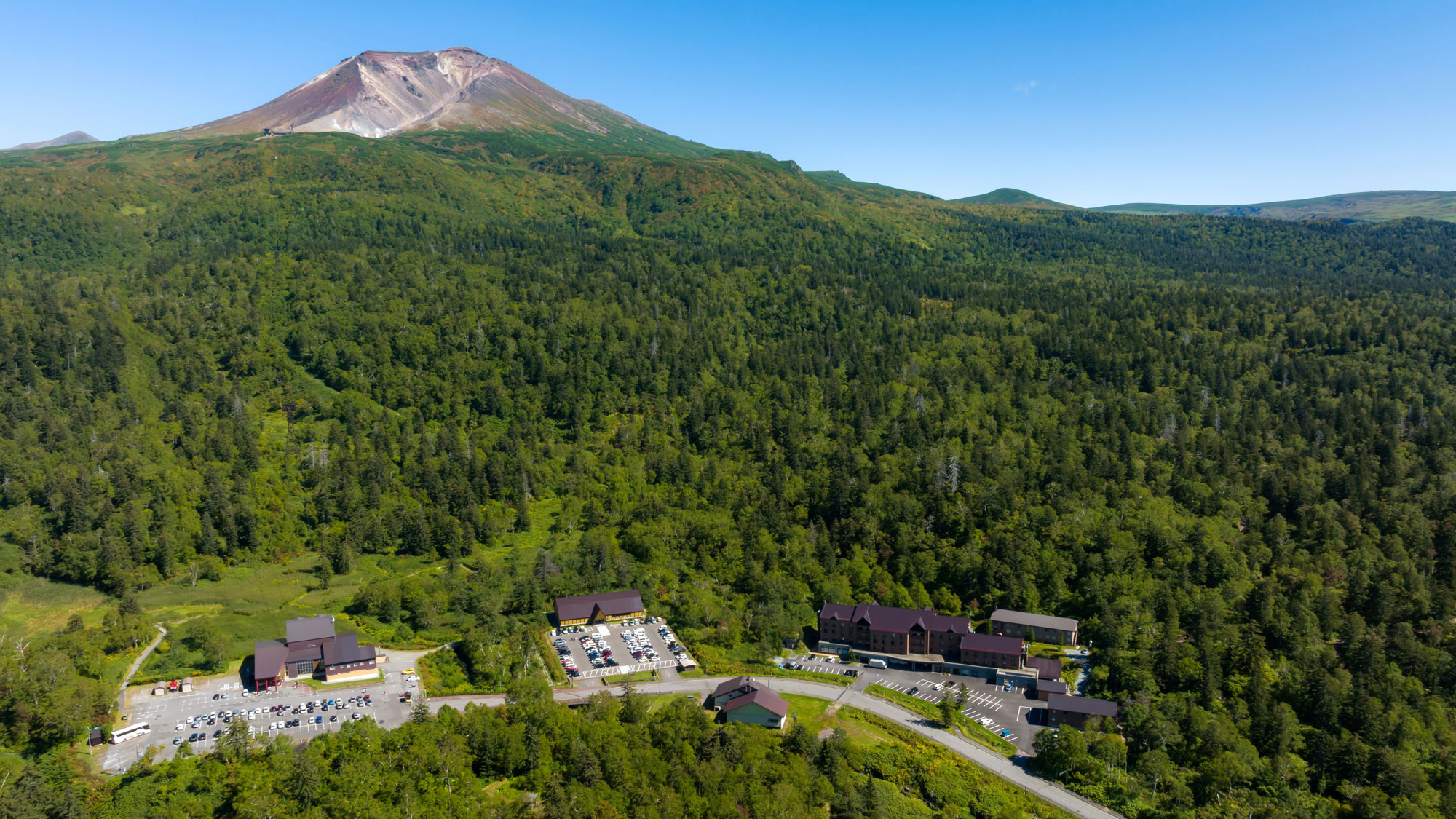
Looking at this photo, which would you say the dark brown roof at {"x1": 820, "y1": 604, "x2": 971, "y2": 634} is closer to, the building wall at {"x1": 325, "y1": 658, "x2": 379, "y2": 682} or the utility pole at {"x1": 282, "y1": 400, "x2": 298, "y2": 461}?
the building wall at {"x1": 325, "y1": 658, "x2": 379, "y2": 682}

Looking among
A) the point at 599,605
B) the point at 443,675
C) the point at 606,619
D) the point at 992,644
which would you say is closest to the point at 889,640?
the point at 992,644

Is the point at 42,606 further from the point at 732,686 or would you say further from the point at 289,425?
the point at 732,686

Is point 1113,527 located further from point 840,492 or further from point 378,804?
point 378,804

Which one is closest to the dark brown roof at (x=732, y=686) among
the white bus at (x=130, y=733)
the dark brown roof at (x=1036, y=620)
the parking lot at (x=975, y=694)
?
the parking lot at (x=975, y=694)

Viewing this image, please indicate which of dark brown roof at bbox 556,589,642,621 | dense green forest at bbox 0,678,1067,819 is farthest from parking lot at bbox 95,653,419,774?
dark brown roof at bbox 556,589,642,621

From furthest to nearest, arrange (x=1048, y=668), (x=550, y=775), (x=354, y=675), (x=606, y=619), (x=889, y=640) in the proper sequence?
1. (x=606, y=619)
2. (x=889, y=640)
3. (x=1048, y=668)
4. (x=354, y=675)
5. (x=550, y=775)

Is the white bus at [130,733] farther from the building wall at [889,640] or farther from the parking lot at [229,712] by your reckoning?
the building wall at [889,640]

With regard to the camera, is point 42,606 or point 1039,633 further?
point 1039,633
